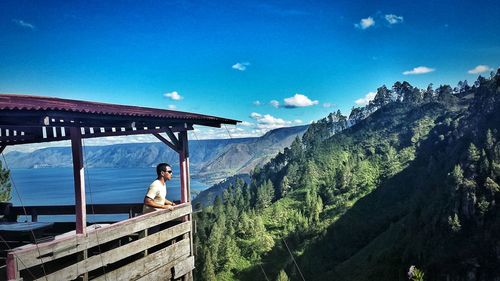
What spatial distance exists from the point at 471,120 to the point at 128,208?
13687cm

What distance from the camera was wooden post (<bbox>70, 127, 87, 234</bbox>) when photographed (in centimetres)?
648

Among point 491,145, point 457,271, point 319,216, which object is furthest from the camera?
point 319,216

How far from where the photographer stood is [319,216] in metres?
132

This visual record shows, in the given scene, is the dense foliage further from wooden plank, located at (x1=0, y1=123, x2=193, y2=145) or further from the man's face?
the man's face

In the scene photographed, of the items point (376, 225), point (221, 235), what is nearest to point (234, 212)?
point (221, 235)

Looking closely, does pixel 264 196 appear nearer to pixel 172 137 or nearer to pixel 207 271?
pixel 207 271

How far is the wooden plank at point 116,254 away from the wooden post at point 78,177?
1.64ft

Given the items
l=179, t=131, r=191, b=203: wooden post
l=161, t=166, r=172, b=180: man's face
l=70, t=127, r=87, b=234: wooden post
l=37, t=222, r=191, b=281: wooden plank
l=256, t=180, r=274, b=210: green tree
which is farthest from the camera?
l=256, t=180, r=274, b=210: green tree

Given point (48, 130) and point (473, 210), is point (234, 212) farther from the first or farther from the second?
point (48, 130)

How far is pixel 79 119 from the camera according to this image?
6.47 meters

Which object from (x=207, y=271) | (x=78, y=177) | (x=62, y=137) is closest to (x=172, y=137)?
(x=62, y=137)

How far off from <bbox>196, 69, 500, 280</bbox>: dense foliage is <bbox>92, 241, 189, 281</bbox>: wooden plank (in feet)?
252

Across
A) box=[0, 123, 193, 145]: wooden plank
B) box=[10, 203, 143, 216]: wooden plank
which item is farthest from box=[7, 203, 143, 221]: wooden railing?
box=[0, 123, 193, 145]: wooden plank

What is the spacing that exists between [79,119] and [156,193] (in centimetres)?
247
